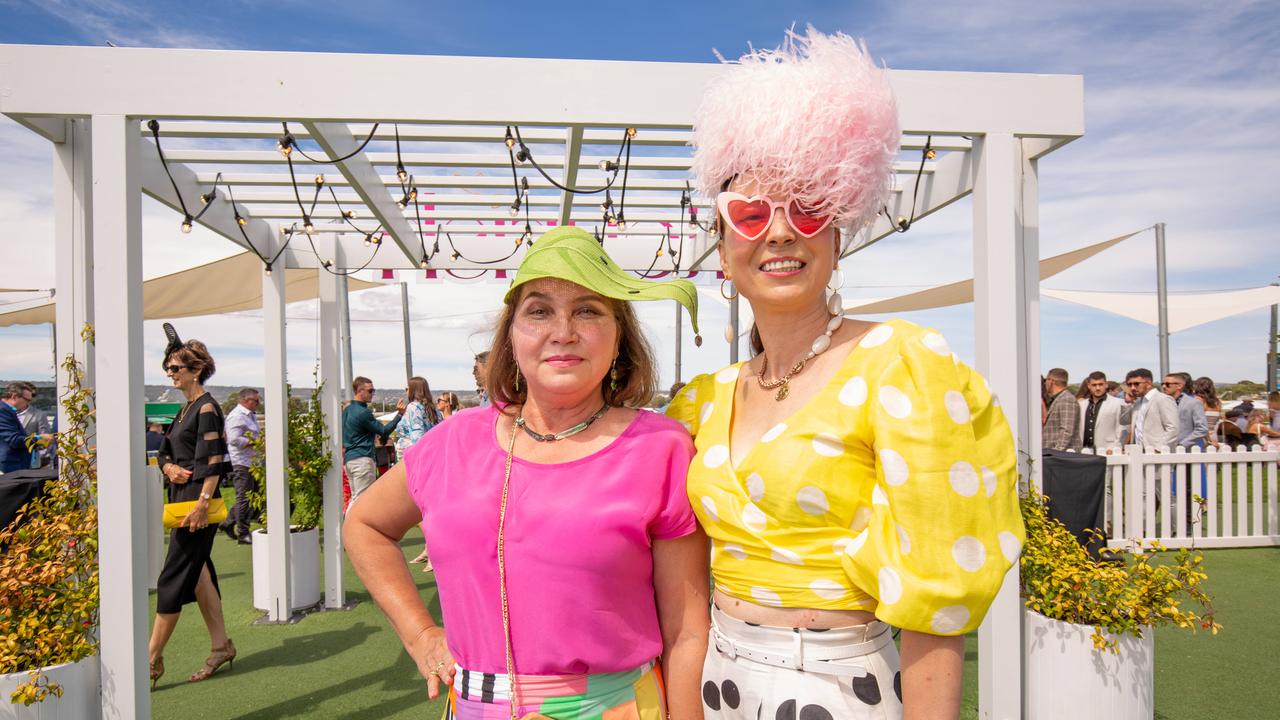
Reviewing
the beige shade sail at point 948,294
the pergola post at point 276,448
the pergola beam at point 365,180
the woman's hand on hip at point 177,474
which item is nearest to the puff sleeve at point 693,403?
the pergola beam at point 365,180

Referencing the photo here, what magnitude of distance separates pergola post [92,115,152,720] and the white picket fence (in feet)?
25.6

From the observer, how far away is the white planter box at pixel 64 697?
2.43 metres

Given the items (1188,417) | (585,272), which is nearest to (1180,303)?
(1188,417)

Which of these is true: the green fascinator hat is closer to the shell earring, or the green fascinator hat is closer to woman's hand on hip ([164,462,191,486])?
the shell earring

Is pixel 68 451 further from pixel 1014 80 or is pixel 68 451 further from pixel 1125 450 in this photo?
pixel 1125 450

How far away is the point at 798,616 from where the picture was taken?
127cm

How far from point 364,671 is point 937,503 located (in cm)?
402

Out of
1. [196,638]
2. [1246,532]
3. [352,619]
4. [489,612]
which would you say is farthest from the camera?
[1246,532]

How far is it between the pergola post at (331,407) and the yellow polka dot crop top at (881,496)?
184 inches

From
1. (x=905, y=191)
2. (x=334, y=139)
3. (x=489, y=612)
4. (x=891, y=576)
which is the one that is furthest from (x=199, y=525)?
(x=905, y=191)

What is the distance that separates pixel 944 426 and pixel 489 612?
2.85ft

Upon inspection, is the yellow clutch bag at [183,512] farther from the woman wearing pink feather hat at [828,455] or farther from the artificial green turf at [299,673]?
the woman wearing pink feather hat at [828,455]

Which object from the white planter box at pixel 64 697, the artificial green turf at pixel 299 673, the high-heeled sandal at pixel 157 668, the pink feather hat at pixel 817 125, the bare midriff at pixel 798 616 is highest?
the pink feather hat at pixel 817 125

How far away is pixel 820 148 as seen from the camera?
1269mm
